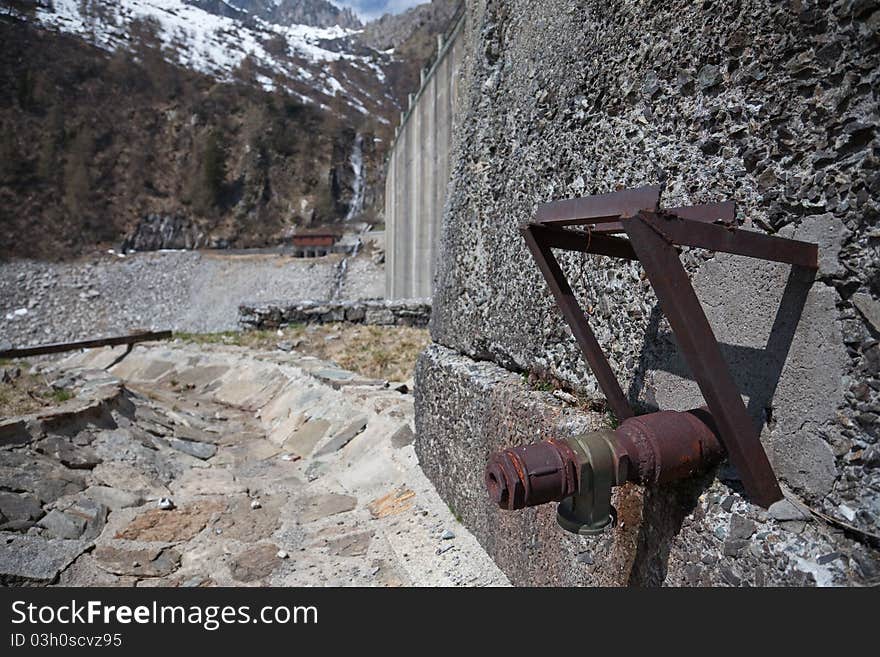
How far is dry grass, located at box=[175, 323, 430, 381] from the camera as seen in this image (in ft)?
23.2

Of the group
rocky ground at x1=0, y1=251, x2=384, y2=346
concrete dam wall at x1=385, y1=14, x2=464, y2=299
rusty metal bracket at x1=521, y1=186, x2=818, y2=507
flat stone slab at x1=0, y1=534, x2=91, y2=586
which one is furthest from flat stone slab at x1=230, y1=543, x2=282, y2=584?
rocky ground at x1=0, y1=251, x2=384, y2=346

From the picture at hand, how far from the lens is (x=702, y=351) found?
1189 millimetres

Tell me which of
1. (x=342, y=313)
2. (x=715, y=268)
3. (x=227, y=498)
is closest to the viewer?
(x=715, y=268)

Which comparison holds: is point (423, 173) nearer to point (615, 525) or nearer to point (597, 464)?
point (615, 525)

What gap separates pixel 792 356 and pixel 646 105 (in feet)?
2.63

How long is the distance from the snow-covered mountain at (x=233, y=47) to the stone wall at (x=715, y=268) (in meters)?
61.3

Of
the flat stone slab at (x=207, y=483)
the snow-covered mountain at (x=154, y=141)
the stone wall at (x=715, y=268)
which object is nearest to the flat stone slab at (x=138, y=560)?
the flat stone slab at (x=207, y=483)

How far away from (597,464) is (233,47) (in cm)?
7833

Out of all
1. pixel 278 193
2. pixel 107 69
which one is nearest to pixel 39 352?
pixel 278 193

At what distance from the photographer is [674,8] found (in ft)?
5.10

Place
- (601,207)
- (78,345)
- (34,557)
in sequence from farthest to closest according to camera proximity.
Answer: (78,345) < (34,557) < (601,207)

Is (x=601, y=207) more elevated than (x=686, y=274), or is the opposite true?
(x=601, y=207)

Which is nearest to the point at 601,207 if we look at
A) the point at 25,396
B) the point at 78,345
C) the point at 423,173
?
the point at 25,396

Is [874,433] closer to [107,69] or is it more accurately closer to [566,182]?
[566,182]
